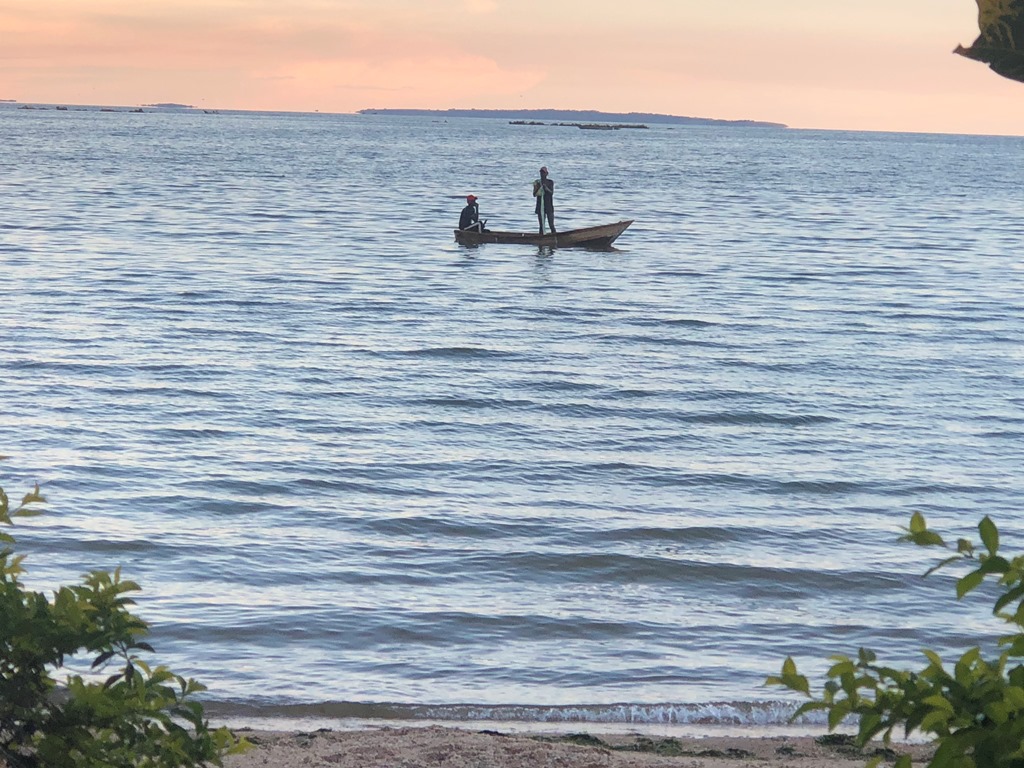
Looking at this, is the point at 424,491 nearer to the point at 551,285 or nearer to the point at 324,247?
the point at 551,285

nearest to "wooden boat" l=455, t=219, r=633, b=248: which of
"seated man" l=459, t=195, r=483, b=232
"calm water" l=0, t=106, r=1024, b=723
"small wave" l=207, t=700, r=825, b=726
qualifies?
"seated man" l=459, t=195, r=483, b=232

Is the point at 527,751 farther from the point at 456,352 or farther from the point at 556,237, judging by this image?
the point at 556,237

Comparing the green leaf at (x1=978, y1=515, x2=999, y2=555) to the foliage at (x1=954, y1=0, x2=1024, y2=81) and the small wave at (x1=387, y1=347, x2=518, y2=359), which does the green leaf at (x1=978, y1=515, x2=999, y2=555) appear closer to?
the foliage at (x1=954, y1=0, x2=1024, y2=81)

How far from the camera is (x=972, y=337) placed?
24750 millimetres

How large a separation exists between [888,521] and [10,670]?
34.0 ft

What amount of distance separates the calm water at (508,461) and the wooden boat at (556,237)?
0.80 m

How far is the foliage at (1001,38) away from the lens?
236 centimetres

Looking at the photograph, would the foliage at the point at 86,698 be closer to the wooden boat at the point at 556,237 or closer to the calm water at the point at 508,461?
the calm water at the point at 508,461

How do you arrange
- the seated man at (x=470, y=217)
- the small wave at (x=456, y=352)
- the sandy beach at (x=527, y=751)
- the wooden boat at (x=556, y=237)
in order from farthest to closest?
the seated man at (x=470, y=217) < the wooden boat at (x=556, y=237) < the small wave at (x=456, y=352) < the sandy beach at (x=527, y=751)

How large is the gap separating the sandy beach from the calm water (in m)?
0.60

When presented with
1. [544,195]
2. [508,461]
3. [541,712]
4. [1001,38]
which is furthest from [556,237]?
[1001,38]

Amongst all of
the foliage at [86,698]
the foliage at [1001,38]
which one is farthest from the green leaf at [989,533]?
the foliage at [86,698]

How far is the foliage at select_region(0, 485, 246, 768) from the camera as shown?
3.31 meters

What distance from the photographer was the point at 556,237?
35875 millimetres
